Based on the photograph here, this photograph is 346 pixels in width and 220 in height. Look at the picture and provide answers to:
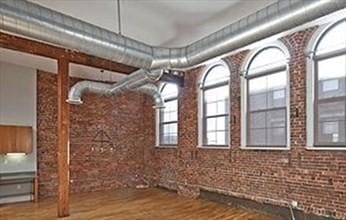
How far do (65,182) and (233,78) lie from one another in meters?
4.05

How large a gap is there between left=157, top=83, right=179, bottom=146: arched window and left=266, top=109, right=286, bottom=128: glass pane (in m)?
3.19

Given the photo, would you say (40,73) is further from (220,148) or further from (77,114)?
(220,148)

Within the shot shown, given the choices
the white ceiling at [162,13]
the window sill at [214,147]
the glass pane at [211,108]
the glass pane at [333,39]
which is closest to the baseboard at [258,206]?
the window sill at [214,147]

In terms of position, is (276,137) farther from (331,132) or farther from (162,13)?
(162,13)

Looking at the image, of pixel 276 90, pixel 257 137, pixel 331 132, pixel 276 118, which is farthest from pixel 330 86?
pixel 257 137

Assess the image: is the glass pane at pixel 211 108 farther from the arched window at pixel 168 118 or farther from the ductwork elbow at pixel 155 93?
the ductwork elbow at pixel 155 93

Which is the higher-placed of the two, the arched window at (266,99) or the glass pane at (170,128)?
the arched window at (266,99)

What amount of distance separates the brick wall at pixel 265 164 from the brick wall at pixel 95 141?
5.42ft

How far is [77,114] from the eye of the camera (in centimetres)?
915

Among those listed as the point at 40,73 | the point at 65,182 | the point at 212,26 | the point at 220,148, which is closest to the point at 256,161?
the point at 220,148

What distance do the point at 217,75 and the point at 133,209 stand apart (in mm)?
3557

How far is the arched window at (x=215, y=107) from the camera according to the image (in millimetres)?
7285

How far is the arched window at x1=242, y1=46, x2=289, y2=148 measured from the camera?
5.98 meters

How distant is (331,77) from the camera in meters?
5.21
